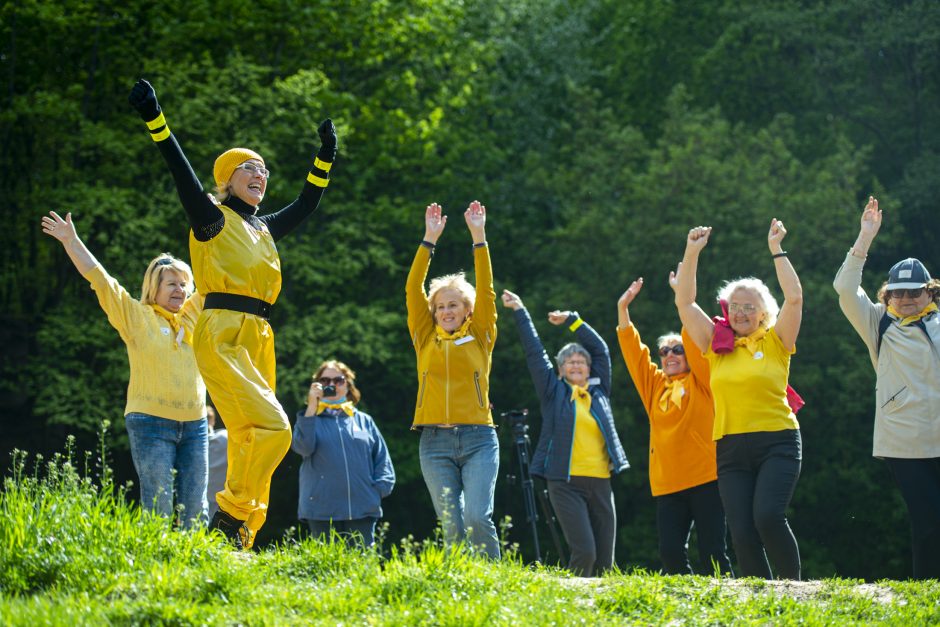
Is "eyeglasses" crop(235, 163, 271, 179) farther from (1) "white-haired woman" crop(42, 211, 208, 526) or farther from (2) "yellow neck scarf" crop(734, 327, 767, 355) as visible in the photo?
(2) "yellow neck scarf" crop(734, 327, 767, 355)

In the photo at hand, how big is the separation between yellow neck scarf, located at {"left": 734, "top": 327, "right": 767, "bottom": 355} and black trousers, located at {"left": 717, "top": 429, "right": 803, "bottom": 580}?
0.52 metres

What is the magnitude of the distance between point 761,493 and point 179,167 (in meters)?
3.66

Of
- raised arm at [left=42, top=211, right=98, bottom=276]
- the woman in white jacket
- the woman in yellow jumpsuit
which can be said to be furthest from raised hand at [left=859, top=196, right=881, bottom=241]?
raised arm at [left=42, top=211, right=98, bottom=276]

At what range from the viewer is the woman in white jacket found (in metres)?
6.65

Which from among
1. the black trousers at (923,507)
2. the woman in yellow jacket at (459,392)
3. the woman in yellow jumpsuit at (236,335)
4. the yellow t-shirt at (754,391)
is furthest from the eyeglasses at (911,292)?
the woman in yellow jumpsuit at (236,335)

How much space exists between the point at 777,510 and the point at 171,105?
1548 cm

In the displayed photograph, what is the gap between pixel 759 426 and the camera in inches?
279

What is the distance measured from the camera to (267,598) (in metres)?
5.00

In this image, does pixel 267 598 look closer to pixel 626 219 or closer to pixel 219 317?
pixel 219 317

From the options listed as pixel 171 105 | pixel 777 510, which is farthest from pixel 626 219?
pixel 777 510

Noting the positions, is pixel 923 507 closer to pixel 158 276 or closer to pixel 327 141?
pixel 327 141

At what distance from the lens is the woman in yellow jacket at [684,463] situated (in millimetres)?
8180

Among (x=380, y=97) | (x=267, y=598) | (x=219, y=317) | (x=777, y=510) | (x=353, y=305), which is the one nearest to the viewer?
(x=267, y=598)

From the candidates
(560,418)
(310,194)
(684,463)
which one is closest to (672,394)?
(684,463)
